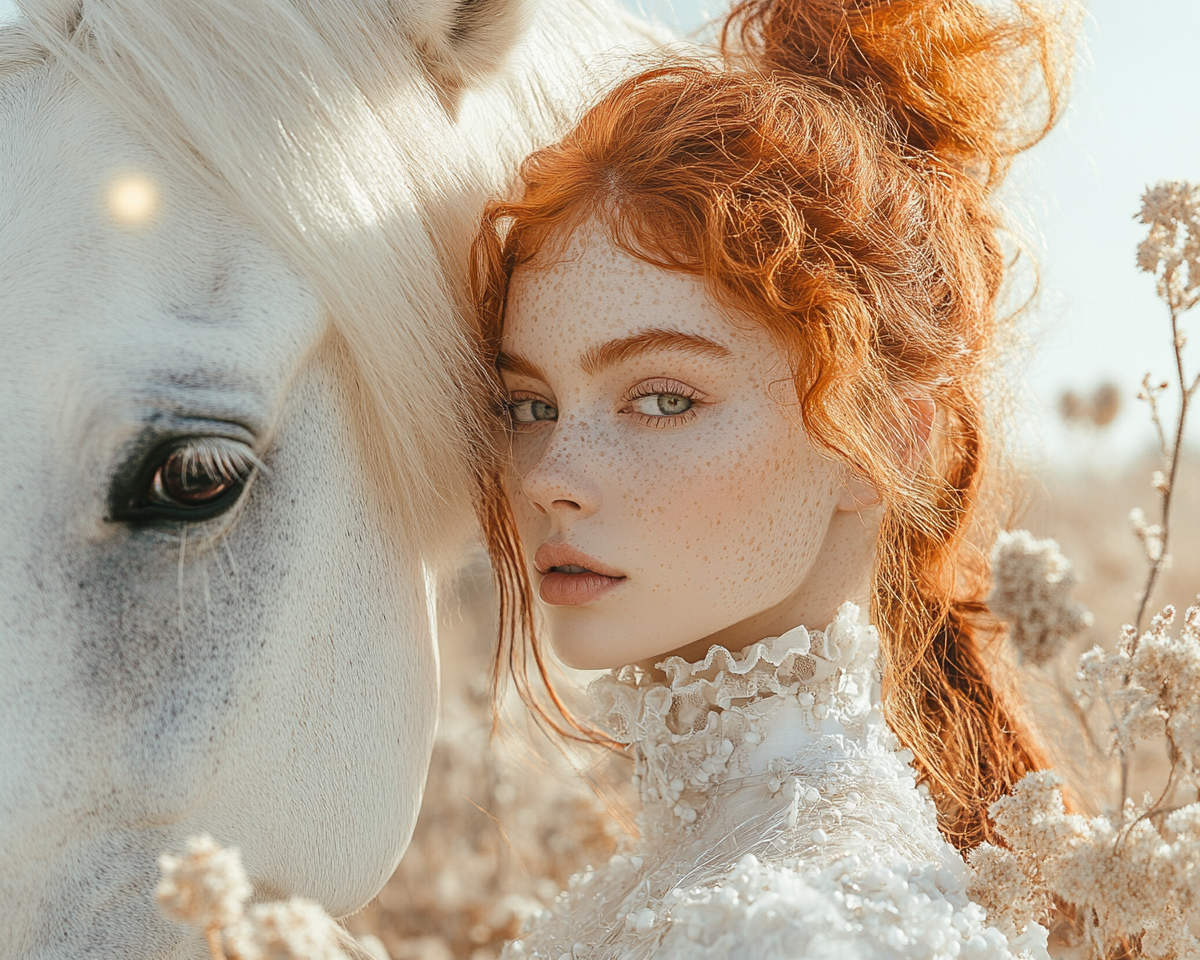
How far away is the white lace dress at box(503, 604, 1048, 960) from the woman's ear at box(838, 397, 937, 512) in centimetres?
11

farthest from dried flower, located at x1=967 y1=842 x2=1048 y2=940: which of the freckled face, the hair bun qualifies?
the hair bun

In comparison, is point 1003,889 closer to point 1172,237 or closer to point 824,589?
point 824,589

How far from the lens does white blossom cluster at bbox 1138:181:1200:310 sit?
2.38 ft

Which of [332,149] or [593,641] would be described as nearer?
[332,149]

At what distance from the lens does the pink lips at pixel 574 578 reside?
830 millimetres

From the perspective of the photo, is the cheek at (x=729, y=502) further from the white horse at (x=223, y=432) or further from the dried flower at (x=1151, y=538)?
the dried flower at (x=1151, y=538)

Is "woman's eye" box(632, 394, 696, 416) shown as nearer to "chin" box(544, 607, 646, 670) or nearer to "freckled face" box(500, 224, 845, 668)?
"freckled face" box(500, 224, 845, 668)

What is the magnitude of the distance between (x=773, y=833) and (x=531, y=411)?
0.45m

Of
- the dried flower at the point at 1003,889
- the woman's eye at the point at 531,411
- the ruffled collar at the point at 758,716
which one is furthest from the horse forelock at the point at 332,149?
the dried flower at the point at 1003,889

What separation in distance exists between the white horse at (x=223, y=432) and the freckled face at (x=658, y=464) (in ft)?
0.32

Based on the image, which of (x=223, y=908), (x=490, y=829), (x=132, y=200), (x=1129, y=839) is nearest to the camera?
(x=223, y=908)

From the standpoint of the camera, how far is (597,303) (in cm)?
82

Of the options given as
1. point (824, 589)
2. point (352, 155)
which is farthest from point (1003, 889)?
point (352, 155)

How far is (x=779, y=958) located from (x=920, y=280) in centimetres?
59
